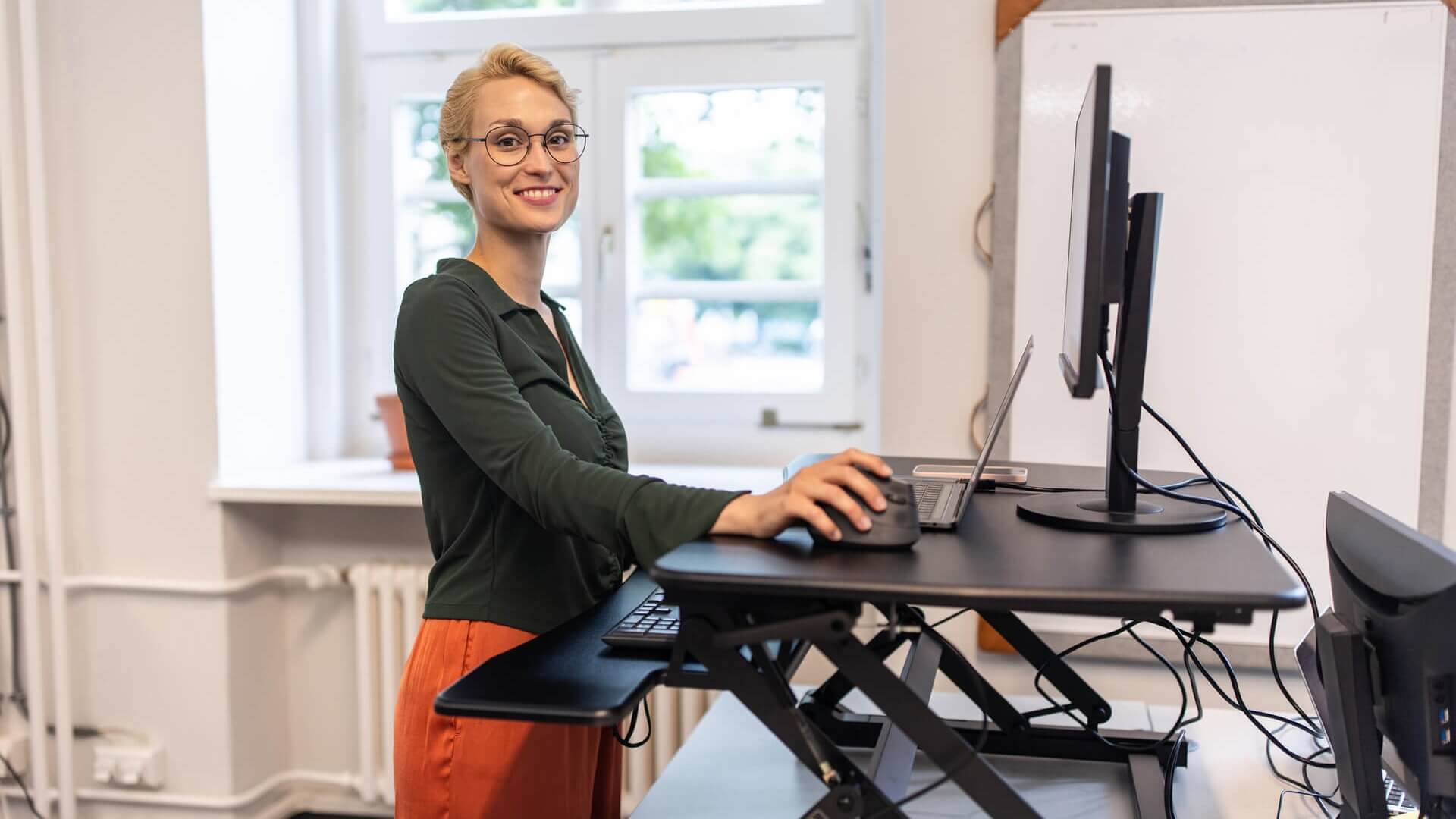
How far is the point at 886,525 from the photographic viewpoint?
903 mm

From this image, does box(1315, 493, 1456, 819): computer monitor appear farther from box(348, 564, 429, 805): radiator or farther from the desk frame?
box(348, 564, 429, 805): radiator

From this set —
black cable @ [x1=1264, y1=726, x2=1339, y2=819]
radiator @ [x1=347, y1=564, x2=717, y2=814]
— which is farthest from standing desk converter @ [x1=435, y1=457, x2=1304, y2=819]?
radiator @ [x1=347, y1=564, x2=717, y2=814]

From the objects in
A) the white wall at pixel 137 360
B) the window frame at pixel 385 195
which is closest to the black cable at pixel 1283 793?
the window frame at pixel 385 195

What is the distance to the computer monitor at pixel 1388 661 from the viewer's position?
2.80 feet

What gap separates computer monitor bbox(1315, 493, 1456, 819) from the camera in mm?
854

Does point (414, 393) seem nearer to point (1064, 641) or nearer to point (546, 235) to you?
point (546, 235)

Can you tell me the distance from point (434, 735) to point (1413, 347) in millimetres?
1759

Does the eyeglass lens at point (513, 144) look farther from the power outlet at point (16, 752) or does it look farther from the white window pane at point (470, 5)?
the power outlet at point (16, 752)

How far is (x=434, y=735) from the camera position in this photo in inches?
48.6

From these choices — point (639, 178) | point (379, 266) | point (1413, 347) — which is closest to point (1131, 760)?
point (1413, 347)

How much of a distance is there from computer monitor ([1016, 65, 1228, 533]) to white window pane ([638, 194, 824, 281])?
1.38m

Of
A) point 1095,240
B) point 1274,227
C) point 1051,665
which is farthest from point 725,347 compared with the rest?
point 1095,240

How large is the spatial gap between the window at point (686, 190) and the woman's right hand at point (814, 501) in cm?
158

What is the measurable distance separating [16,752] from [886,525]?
2.30m
